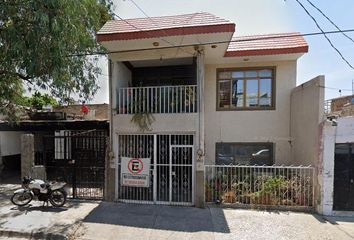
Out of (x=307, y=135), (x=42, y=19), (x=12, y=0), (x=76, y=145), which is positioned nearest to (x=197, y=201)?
(x=307, y=135)

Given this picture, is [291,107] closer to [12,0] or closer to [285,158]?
[285,158]

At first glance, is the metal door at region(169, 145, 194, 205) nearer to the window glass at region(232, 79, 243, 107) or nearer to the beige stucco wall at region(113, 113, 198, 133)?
the beige stucco wall at region(113, 113, 198, 133)

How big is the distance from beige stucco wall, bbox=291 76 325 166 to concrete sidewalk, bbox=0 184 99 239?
282 inches

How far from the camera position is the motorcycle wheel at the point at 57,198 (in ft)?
25.0

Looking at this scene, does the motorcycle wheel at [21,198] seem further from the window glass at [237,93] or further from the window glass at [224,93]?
the window glass at [237,93]

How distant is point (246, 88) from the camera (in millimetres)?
10086

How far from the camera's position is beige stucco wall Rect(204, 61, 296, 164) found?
9.89 meters

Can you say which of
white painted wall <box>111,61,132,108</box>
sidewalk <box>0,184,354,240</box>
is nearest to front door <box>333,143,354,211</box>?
sidewalk <box>0,184,354,240</box>

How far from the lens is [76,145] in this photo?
9.22 m

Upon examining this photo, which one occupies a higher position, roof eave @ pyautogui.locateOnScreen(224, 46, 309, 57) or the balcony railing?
roof eave @ pyautogui.locateOnScreen(224, 46, 309, 57)

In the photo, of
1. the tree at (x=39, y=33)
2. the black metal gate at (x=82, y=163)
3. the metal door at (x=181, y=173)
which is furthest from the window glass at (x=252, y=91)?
the tree at (x=39, y=33)

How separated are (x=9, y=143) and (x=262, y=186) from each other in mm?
13601

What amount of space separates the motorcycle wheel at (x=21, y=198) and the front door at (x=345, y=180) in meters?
9.37

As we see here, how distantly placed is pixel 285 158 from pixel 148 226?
6287 millimetres
